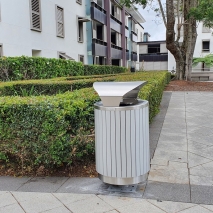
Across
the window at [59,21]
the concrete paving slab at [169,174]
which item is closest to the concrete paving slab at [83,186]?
the concrete paving slab at [169,174]

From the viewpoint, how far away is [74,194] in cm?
263

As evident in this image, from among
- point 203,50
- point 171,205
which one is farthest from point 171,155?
point 203,50

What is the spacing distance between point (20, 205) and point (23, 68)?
853 centimetres

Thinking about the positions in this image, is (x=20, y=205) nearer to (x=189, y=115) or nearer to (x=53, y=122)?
(x=53, y=122)

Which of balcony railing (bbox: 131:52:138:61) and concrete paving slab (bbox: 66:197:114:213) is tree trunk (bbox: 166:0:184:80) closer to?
concrete paving slab (bbox: 66:197:114:213)

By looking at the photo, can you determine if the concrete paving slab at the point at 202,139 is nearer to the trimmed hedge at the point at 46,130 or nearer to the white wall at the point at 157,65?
the trimmed hedge at the point at 46,130

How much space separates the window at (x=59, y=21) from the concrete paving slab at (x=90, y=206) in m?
14.2

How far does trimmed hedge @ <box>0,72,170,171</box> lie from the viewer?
2.90 meters

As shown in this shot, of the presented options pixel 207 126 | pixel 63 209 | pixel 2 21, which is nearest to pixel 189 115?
pixel 207 126

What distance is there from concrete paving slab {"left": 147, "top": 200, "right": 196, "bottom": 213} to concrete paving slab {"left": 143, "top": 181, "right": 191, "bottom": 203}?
0.06m

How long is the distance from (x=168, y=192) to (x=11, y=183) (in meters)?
1.87

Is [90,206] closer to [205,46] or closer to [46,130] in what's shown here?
[46,130]

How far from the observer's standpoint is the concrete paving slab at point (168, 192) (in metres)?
2.48

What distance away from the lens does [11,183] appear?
2.94 meters
